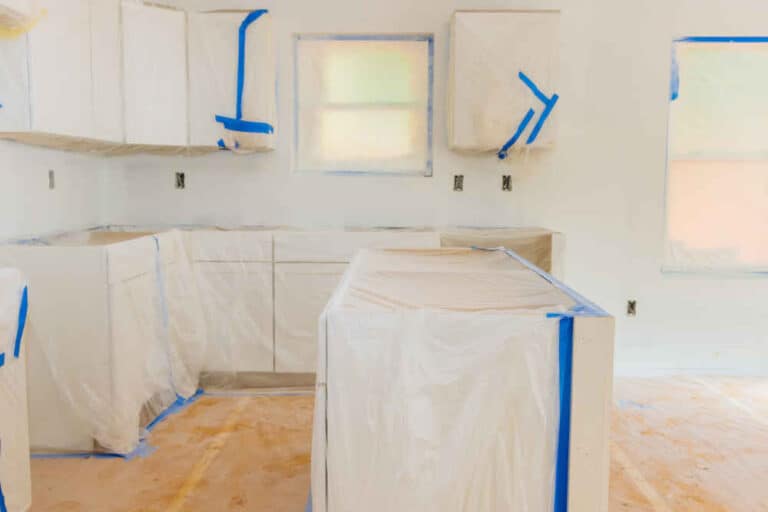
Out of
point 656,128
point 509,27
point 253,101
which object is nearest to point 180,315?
point 253,101

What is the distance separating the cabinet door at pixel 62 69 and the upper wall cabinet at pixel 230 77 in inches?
26.4

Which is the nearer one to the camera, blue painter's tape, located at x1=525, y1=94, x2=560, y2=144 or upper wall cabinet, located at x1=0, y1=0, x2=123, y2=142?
upper wall cabinet, located at x1=0, y1=0, x2=123, y2=142

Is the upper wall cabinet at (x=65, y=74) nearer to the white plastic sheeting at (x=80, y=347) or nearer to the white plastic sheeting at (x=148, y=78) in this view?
the white plastic sheeting at (x=148, y=78)

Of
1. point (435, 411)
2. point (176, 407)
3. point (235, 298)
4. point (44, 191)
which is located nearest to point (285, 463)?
point (176, 407)

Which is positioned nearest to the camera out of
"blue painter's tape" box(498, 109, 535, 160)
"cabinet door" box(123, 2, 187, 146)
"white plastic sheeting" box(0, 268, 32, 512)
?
"white plastic sheeting" box(0, 268, 32, 512)


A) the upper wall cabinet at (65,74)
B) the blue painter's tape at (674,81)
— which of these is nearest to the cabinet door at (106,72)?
the upper wall cabinet at (65,74)

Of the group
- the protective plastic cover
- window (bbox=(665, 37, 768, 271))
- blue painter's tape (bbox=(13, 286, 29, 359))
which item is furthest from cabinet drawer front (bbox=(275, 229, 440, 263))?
the protective plastic cover

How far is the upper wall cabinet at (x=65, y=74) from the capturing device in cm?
261

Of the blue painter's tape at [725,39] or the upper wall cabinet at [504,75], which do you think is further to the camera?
the blue painter's tape at [725,39]

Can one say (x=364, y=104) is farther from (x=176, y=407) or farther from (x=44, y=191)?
(x=176, y=407)

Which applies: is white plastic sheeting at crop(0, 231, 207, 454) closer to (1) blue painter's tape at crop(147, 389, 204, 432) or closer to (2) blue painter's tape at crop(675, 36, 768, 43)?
(1) blue painter's tape at crop(147, 389, 204, 432)

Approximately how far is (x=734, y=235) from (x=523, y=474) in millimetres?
3129

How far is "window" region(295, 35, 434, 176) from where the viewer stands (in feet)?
13.3

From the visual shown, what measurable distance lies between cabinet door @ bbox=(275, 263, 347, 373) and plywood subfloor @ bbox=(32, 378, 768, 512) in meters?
0.21
